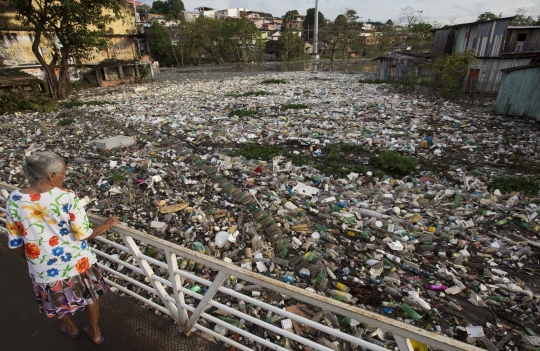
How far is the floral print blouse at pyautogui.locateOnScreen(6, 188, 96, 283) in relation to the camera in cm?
158

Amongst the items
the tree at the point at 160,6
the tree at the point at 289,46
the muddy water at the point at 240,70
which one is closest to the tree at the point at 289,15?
the tree at the point at 289,46

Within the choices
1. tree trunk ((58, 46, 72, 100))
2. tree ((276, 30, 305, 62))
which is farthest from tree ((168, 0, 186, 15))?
tree trunk ((58, 46, 72, 100))

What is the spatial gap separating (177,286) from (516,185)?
568 centimetres

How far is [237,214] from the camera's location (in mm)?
4438

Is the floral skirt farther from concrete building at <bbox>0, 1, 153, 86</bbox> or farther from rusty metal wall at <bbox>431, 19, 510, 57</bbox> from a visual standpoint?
rusty metal wall at <bbox>431, 19, 510, 57</bbox>

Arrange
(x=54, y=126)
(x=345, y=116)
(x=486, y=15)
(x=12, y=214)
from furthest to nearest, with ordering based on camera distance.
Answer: (x=486, y=15), (x=345, y=116), (x=54, y=126), (x=12, y=214)

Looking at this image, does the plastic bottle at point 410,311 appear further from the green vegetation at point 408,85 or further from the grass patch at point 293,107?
the green vegetation at point 408,85

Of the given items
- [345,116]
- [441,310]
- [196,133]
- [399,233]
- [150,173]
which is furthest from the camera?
[345,116]

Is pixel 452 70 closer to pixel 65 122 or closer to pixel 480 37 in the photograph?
pixel 480 37

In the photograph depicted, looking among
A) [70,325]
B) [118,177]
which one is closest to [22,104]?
[118,177]

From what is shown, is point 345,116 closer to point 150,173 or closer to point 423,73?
point 150,173

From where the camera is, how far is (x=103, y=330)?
7.16ft

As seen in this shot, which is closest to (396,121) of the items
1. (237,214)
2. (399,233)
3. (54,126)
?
(399,233)

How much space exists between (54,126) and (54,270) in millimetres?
8910
